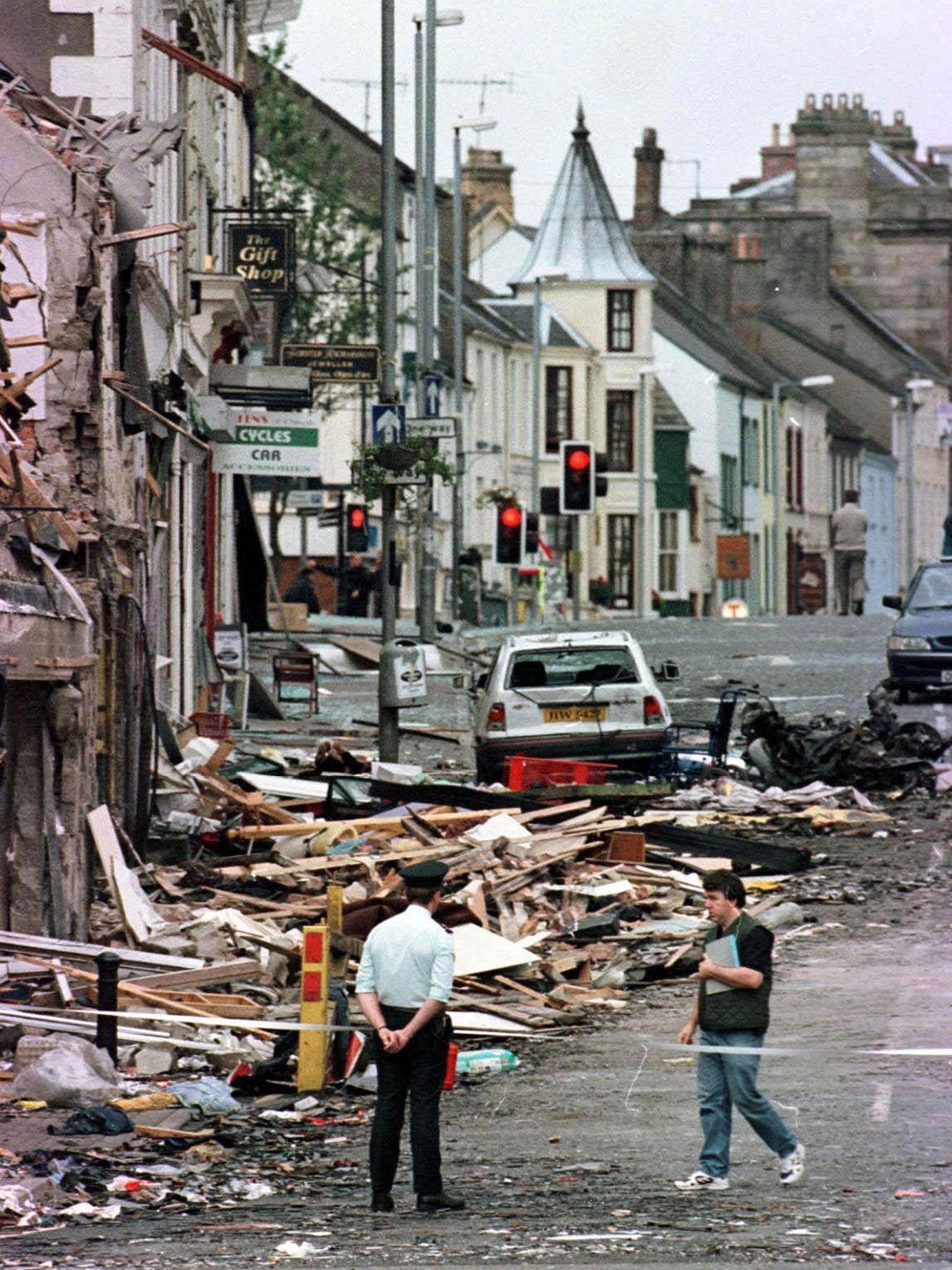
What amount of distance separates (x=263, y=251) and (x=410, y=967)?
25653 mm

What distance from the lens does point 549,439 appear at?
8838cm

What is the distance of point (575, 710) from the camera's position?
25.6 m

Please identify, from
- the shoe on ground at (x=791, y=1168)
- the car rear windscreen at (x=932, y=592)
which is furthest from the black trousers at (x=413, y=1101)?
the car rear windscreen at (x=932, y=592)

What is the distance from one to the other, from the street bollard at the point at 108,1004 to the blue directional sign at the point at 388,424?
12792 mm

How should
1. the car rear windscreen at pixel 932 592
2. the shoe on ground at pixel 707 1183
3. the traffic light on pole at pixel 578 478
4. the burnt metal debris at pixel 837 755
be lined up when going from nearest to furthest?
1. the shoe on ground at pixel 707 1183
2. the burnt metal debris at pixel 837 755
3. the car rear windscreen at pixel 932 592
4. the traffic light on pole at pixel 578 478

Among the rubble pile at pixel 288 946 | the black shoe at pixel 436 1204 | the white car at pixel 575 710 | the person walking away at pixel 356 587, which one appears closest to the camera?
the black shoe at pixel 436 1204

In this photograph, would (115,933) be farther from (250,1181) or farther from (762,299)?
(762,299)

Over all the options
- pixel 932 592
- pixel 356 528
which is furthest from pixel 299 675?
pixel 356 528

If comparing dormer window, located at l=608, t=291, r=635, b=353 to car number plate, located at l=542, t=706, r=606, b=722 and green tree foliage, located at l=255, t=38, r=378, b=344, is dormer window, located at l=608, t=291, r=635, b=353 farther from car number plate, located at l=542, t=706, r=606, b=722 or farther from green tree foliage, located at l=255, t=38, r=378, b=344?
car number plate, located at l=542, t=706, r=606, b=722

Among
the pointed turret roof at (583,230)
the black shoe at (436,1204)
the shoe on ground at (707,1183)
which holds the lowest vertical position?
the black shoe at (436,1204)

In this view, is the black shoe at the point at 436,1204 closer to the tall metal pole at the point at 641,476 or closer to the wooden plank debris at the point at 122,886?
the wooden plank debris at the point at 122,886

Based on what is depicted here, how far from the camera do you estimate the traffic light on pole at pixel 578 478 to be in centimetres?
4559

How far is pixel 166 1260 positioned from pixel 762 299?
99171mm

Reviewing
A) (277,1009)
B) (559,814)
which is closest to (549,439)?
(559,814)
